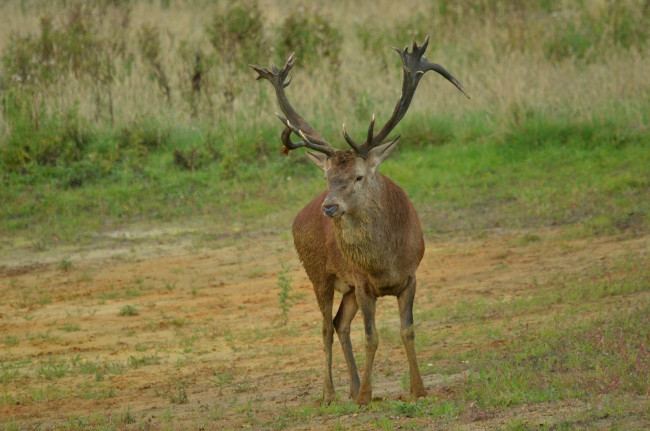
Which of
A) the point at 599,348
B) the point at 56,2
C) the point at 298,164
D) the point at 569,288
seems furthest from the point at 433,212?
the point at 56,2

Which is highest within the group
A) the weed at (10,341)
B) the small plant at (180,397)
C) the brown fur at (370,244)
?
the brown fur at (370,244)

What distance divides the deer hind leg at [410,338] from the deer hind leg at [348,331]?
75 centimetres

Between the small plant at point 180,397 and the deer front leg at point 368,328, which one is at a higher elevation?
the deer front leg at point 368,328

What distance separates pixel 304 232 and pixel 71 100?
11227 millimetres

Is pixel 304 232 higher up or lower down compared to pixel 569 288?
higher up

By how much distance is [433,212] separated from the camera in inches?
585

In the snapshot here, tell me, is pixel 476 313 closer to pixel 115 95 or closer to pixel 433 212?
pixel 433 212

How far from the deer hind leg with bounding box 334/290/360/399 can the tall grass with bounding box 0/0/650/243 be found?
6.90 meters

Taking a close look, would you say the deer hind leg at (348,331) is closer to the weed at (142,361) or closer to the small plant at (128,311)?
the weed at (142,361)

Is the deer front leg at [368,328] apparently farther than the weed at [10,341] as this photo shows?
No

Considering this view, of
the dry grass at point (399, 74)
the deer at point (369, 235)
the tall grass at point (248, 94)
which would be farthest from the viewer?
the dry grass at point (399, 74)

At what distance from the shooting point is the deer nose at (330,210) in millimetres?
7500

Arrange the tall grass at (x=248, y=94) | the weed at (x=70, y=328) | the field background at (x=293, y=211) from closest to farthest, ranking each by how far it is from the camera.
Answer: the field background at (x=293, y=211) < the weed at (x=70, y=328) < the tall grass at (x=248, y=94)

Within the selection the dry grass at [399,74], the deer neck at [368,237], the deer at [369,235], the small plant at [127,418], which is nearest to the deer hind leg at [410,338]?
the deer at [369,235]
